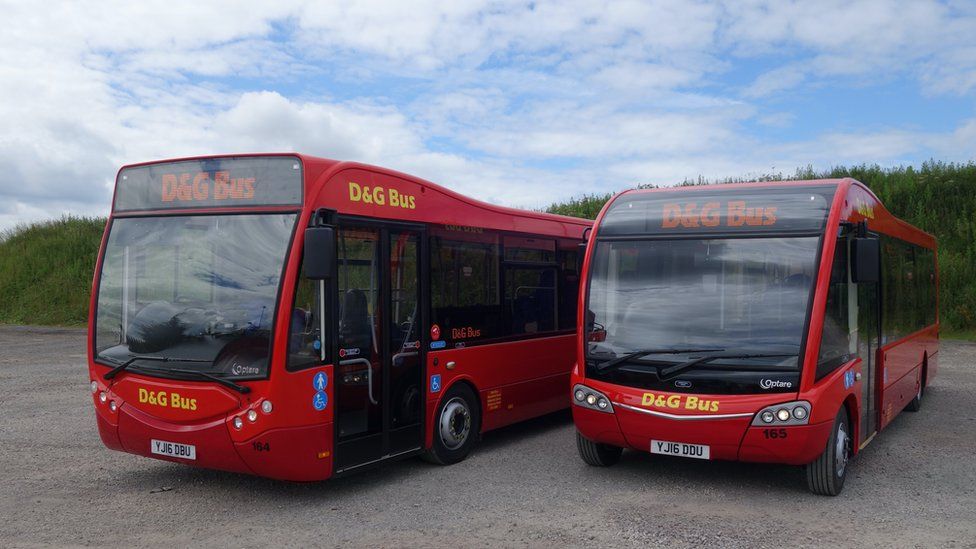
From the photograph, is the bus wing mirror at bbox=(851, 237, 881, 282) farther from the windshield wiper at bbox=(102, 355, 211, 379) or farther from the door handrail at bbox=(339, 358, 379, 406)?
the windshield wiper at bbox=(102, 355, 211, 379)

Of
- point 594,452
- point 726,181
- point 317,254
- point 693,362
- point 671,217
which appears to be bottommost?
point 594,452

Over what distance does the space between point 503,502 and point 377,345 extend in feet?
5.77

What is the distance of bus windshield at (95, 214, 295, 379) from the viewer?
641 centimetres

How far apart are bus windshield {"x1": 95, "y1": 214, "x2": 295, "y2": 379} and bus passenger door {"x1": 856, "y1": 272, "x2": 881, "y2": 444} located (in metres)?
5.37

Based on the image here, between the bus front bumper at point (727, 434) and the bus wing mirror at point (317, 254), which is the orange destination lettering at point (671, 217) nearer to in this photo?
the bus front bumper at point (727, 434)

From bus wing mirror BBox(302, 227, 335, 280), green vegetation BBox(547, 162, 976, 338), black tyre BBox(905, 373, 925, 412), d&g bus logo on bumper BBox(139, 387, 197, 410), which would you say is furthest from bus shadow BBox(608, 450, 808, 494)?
green vegetation BBox(547, 162, 976, 338)

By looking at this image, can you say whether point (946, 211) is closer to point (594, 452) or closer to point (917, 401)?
point (917, 401)

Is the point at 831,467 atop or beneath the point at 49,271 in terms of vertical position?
beneath

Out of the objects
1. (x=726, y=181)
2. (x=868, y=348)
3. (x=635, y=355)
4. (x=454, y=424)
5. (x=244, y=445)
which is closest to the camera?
(x=244, y=445)

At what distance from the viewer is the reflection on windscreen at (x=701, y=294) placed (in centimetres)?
684

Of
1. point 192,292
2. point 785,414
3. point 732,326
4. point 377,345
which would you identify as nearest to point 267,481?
point 377,345

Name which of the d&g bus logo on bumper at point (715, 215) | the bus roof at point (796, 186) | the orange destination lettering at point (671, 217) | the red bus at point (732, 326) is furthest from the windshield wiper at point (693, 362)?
the bus roof at point (796, 186)

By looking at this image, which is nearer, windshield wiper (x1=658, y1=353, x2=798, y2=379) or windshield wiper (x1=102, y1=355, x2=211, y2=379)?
windshield wiper (x1=102, y1=355, x2=211, y2=379)

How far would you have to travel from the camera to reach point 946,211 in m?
25.8
